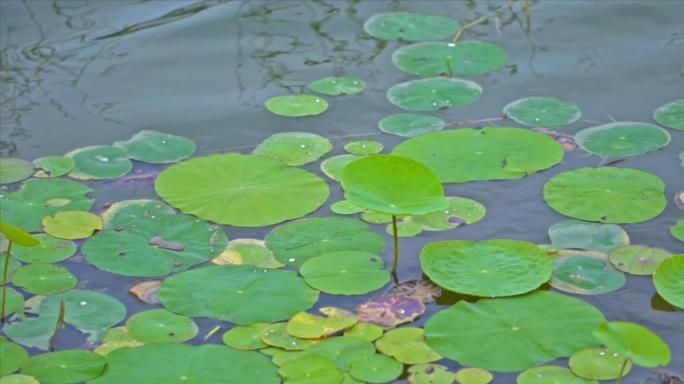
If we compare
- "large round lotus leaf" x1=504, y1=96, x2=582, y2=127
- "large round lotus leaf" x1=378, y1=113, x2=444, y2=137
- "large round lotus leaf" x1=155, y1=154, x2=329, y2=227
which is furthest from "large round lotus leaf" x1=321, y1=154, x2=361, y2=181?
"large round lotus leaf" x1=504, y1=96, x2=582, y2=127

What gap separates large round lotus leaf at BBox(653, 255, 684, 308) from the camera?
2.13 m

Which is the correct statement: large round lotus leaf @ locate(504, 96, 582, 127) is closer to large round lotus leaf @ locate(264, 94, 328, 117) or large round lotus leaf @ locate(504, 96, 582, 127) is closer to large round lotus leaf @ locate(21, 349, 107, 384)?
large round lotus leaf @ locate(264, 94, 328, 117)

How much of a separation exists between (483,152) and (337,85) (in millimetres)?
563

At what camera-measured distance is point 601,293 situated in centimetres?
218

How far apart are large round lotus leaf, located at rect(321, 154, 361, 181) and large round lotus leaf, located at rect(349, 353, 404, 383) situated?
0.69m

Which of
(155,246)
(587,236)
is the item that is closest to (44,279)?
(155,246)

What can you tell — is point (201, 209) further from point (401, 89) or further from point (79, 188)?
point (401, 89)

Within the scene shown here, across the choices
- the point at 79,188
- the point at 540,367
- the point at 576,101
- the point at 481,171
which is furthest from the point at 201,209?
the point at 576,101

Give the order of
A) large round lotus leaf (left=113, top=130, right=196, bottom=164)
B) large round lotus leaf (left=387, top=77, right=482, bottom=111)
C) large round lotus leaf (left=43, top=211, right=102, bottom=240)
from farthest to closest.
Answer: large round lotus leaf (left=387, top=77, right=482, bottom=111) < large round lotus leaf (left=113, top=130, right=196, bottom=164) < large round lotus leaf (left=43, top=211, right=102, bottom=240)

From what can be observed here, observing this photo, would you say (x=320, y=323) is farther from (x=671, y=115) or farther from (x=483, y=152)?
(x=671, y=115)

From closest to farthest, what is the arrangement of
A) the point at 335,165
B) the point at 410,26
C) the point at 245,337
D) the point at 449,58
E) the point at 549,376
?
the point at 549,376 < the point at 245,337 < the point at 335,165 < the point at 449,58 < the point at 410,26

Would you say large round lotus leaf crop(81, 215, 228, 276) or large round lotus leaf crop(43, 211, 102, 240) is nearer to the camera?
large round lotus leaf crop(81, 215, 228, 276)

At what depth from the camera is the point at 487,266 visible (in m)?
2.21

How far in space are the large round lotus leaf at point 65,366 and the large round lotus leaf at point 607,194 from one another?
1.09 m
